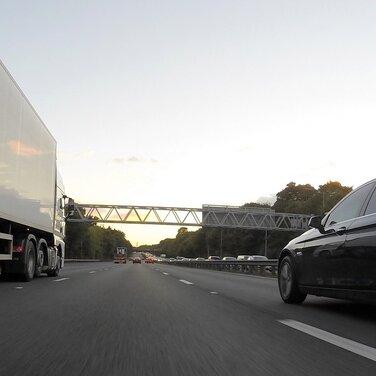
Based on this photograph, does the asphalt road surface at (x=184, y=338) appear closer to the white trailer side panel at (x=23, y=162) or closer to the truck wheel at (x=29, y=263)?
the white trailer side panel at (x=23, y=162)

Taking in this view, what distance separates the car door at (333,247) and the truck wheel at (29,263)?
8560 mm

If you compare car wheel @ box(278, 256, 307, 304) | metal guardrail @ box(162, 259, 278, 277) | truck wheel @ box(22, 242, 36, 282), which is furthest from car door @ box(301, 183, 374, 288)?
metal guardrail @ box(162, 259, 278, 277)

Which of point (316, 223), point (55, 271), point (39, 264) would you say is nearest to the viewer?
point (316, 223)

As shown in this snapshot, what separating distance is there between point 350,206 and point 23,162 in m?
9.04

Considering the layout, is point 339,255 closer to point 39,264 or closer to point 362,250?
point 362,250

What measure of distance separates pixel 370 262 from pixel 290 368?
8.82 feet

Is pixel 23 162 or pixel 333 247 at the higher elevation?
pixel 23 162

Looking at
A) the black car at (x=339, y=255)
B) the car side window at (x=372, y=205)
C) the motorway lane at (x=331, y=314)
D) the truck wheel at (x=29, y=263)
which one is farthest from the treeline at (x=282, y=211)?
the car side window at (x=372, y=205)

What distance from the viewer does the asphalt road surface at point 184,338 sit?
4.30 meters

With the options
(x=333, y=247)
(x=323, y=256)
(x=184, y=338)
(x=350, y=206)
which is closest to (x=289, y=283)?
(x=323, y=256)

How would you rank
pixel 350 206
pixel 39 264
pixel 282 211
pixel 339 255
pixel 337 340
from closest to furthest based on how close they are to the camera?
pixel 337 340 < pixel 339 255 < pixel 350 206 < pixel 39 264 < pixel 282 211

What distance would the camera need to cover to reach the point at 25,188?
13.7m

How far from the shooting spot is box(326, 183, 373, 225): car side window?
289 inches

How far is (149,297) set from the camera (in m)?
10.6
